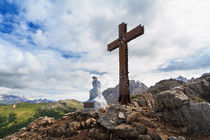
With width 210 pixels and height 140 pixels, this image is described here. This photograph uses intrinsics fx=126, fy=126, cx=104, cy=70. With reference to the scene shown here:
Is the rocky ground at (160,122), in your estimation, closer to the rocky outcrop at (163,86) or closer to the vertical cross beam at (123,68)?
the vertical cross beam at (123,68)

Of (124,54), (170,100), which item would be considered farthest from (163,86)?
(170,100)

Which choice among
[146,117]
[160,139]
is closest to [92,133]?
[146,117]

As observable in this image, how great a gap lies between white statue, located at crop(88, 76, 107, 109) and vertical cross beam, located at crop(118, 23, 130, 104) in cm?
296

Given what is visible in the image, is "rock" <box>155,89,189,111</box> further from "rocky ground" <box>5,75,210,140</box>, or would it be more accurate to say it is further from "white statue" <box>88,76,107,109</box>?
"white statue" <box>88,76,107,109</box>

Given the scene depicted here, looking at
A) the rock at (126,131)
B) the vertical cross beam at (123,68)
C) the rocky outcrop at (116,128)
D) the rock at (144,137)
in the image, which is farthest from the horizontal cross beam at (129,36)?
the rock at (144,137)

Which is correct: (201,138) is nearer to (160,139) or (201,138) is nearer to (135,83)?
(160,139)

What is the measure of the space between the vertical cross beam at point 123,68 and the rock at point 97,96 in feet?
9.70

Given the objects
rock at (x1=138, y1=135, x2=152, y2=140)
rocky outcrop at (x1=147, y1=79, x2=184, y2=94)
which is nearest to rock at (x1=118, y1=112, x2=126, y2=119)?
rock at (x1=138, y1=135, x2=152, y2=140)

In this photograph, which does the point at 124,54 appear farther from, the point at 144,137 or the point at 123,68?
the point at 144,137

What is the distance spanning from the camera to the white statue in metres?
15.1

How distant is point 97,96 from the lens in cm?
1672

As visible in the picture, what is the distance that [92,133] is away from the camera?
1008cm

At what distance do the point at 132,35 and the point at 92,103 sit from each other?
8835 millimetres

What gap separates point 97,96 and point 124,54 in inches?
266
